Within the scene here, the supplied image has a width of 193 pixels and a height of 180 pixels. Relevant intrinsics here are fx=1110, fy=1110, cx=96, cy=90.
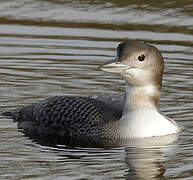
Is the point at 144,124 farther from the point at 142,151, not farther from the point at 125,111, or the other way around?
the point at 142,151

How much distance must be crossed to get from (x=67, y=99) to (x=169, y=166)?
1931 mm

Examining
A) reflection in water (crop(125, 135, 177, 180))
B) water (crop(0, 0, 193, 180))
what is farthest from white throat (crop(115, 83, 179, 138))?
water (crop(0, 0, 193, 180))

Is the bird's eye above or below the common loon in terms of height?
above

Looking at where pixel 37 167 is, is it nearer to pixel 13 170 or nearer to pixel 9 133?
pixel 13 170

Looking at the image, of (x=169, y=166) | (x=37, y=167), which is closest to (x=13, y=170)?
(x=37, y=167)

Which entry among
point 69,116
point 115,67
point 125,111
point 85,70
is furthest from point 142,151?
point 85,70

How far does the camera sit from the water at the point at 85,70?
967 cm

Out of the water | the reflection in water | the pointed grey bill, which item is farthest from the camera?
the pointed grey bill

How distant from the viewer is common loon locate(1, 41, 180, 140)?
10672mm

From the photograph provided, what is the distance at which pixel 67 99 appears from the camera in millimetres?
11266

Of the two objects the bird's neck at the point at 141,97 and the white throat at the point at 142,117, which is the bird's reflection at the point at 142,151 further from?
the bird's neck at the point at 141,97

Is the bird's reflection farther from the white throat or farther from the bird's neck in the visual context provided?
the bird's neck

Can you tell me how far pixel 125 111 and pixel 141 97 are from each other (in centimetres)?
21

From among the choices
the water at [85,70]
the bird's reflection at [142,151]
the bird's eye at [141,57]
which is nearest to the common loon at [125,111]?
the bird's eye at [141,57]
